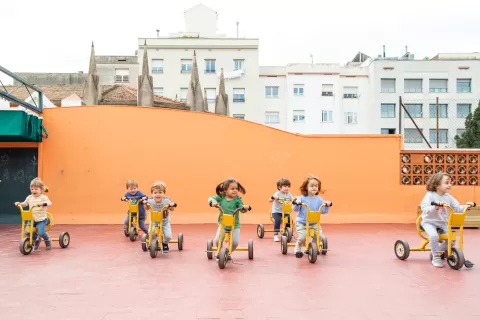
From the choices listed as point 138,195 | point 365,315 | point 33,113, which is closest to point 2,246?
point 138,195

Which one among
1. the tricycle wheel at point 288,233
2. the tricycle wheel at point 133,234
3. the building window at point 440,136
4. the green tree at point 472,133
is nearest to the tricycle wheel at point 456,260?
the tricycle wheel at point 288,233

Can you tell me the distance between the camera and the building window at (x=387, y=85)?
173 feet

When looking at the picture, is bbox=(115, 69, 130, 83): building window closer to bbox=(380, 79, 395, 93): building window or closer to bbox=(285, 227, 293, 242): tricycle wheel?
bbox=(380, 79, 395, 93): building window

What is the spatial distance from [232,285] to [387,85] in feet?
164

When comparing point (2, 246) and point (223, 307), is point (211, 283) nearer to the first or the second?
point (223, 307)

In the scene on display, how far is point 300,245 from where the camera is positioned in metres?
8.15

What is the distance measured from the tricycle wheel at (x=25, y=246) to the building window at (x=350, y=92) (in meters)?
47.6

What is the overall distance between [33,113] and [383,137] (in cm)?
965

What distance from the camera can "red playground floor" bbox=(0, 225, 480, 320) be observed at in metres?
4.86

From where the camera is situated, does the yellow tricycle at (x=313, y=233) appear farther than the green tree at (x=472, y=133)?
No

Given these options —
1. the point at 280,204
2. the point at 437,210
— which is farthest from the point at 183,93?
the point at 437,210

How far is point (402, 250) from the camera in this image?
7.84 m

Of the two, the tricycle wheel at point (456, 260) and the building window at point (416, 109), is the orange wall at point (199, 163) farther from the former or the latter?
A: the building window at point (416, 109)

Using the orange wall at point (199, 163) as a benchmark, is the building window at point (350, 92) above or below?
above
